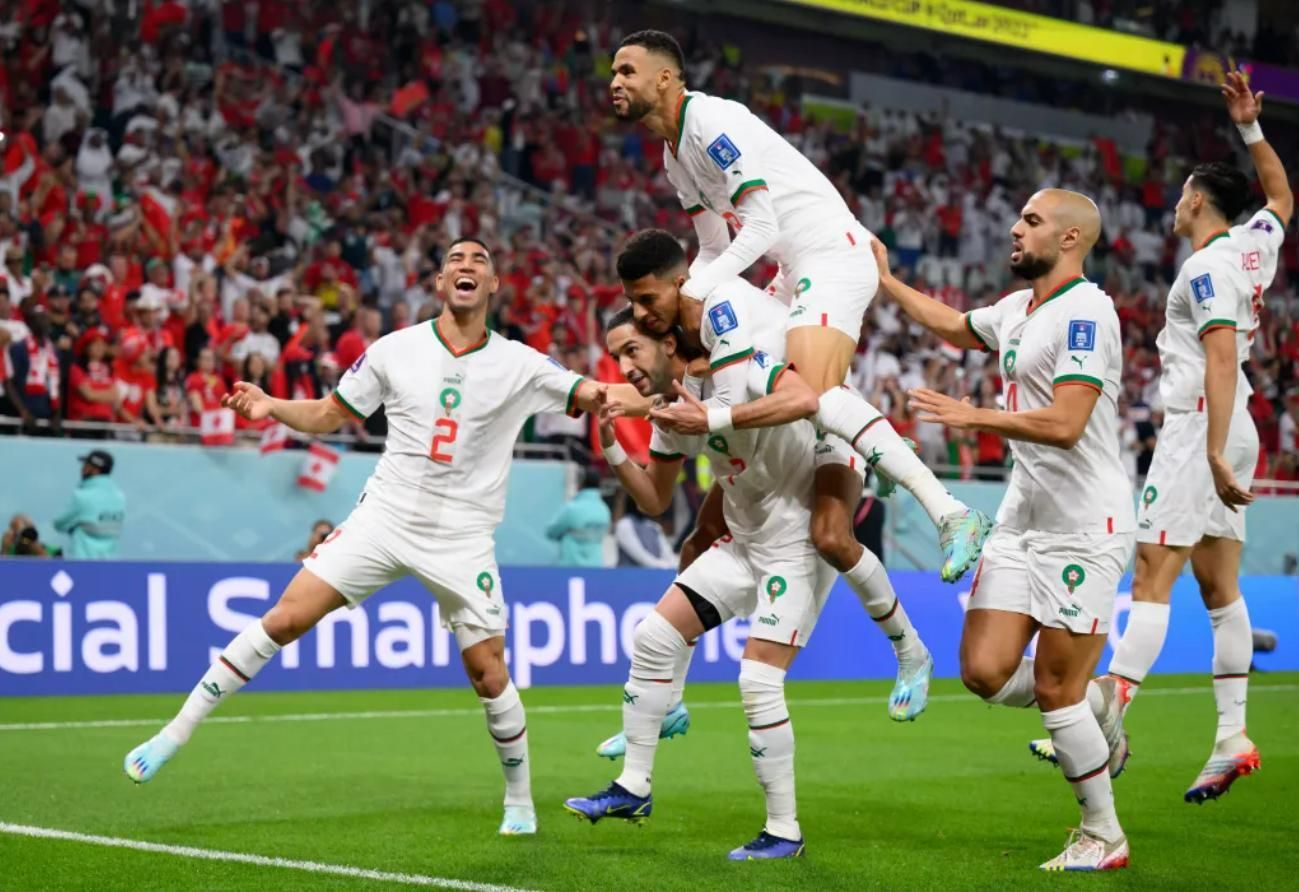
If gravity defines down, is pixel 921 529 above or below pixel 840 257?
below

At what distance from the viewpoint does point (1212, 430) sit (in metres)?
8.02

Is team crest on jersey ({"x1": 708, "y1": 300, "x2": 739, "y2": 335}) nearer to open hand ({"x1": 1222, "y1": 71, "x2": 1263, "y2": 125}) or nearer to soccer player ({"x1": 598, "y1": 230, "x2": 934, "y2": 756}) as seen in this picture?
soccer player ({"x1": 598, "y1": 230, "x2": 934, "y2": 756})

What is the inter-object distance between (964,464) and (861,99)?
1351cm

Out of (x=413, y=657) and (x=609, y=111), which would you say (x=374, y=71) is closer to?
(x=609, y=111)

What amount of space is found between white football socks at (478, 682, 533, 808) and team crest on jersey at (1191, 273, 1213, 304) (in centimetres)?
383

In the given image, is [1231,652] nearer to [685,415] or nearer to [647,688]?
[647,688]

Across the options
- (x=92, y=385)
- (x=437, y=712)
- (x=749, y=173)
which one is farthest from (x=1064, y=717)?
(x=92, y=385)

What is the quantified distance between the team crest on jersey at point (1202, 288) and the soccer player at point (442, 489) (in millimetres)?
3026

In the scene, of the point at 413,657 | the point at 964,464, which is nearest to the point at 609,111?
the point at 964,464

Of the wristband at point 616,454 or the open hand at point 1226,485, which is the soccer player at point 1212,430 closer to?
the open hand at point 1226,485

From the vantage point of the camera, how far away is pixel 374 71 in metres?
24.0

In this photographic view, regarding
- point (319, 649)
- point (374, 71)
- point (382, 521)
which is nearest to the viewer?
point (382, 521)

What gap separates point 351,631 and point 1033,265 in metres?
9.27

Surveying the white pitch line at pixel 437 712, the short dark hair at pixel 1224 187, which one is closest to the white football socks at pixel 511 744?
the short dark hair at pixel 1224 187
